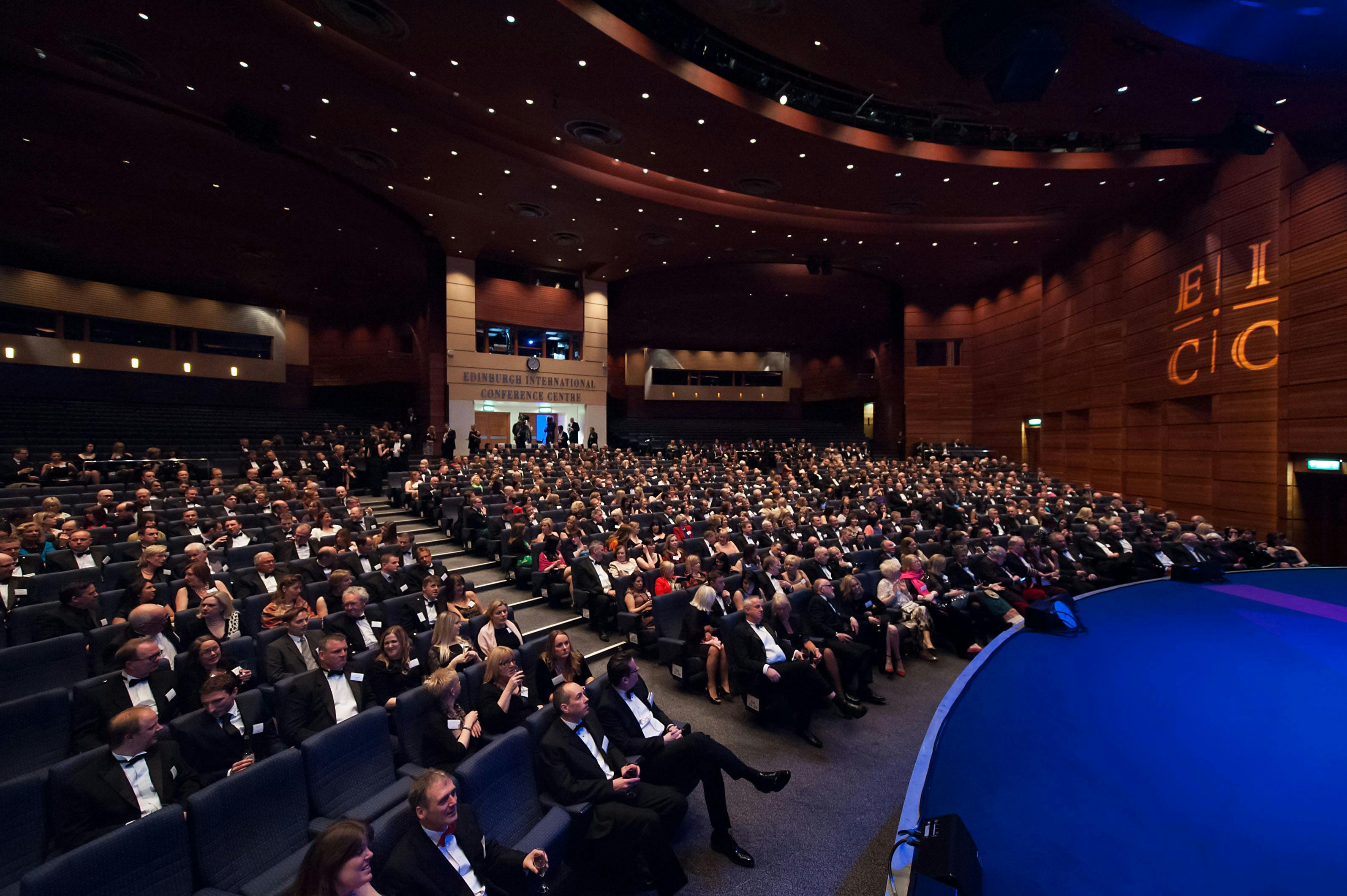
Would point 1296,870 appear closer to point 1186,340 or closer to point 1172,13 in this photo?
point 1172,13

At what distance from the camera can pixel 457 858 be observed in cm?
226

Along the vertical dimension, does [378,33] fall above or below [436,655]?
above

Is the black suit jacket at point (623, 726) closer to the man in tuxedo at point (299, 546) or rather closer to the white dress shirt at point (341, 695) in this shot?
the white dress shirt at point (341, 695)

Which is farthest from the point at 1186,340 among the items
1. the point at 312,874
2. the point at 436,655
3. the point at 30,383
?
the point at 30,383

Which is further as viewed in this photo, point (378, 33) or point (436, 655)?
point (378, 33)

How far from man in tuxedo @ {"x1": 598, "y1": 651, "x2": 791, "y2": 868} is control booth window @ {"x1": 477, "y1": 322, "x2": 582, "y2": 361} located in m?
15.7

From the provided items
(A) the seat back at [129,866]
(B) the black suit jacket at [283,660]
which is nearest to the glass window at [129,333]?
(B) the black suit jacket at [283,660]

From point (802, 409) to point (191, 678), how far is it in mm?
26674

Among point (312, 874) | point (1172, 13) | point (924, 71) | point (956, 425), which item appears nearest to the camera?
point (312, 874)

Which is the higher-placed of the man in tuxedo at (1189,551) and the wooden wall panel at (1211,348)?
the wooden wall panel at (1211,348)

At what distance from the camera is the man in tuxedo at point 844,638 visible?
181 inches

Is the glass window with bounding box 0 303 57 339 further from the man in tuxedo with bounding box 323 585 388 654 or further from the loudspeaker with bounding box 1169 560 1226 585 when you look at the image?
the loudspeaker with bounding box 1169 560 1226 585

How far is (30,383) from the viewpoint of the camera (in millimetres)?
16062

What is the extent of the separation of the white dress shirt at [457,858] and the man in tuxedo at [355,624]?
2.09m
